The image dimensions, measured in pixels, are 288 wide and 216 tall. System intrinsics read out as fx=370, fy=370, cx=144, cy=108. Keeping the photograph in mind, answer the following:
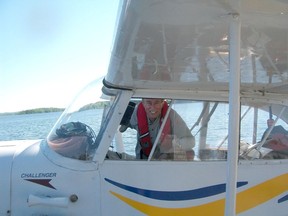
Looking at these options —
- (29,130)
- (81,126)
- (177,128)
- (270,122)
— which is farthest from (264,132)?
(29,130)

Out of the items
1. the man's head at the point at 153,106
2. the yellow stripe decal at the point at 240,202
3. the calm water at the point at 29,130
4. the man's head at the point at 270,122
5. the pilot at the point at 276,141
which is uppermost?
the man's head at the point at 153,106

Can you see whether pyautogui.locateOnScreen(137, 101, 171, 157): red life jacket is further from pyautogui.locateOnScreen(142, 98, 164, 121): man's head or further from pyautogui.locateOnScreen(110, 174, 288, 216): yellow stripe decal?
pyautogui.locateOnScreen(110, 174, 288, 216): yellow stripe decal

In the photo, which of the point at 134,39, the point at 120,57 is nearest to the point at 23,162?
the point at 120,57

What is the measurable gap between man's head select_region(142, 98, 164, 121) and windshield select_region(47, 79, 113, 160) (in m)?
0.36

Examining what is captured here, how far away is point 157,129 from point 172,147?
0.23 m

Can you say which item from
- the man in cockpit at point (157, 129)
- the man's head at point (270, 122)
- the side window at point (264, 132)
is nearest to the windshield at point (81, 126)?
the man in cockpit at point (157, 129)

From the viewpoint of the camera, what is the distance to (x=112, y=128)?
350cm

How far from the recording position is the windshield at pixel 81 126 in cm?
354

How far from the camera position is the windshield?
3543mm

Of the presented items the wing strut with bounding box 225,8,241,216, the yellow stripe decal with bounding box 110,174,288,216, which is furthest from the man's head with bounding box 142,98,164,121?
the wing strut with bounding box 225,8,241,216

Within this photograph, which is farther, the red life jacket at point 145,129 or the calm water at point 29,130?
the calm water at point 29,130

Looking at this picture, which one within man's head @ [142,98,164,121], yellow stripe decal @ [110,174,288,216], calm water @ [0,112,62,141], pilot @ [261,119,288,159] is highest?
man's head @ [142,98,164,121]

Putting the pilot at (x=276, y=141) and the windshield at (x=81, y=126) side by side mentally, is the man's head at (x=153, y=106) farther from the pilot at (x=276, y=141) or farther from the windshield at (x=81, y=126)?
the pilot at (x=276, y=141)

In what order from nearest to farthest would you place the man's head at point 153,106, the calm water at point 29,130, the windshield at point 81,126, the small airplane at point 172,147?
1. the small airplane at point 172,147
2. the windshield at point 81,126
3. the man's head at point 153,106
4. the calm water at point 29,130
